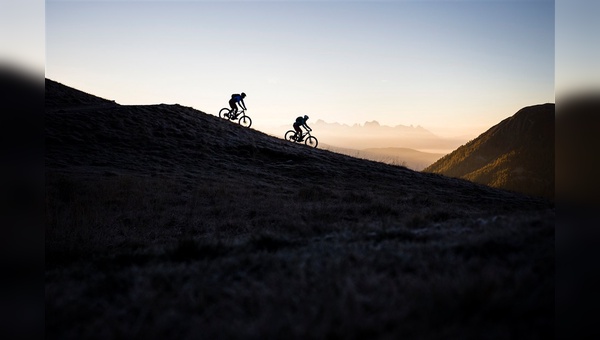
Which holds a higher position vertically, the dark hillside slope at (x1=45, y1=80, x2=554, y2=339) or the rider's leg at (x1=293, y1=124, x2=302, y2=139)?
the rider's leg at (x1=293, y1=124, x2=302, y2=139)

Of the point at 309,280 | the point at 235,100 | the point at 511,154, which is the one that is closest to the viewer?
the point at 309,280

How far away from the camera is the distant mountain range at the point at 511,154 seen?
85438mm

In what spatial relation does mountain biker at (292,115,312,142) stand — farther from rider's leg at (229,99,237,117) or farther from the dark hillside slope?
the dark hillside slope

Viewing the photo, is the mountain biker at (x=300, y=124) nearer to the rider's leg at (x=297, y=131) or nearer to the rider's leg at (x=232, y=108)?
the rider's leg at (x=297, y=131)

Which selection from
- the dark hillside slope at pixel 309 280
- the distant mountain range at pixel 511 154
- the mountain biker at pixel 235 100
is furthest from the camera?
the distant mountain range at pixel 511 154

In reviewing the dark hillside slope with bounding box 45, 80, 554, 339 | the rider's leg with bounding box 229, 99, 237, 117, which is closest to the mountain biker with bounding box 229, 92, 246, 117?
the rider's leg with bounding box 229, 99, 237, 117

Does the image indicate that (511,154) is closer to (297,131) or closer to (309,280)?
(297,131)

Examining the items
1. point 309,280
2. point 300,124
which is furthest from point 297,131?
point 309,280

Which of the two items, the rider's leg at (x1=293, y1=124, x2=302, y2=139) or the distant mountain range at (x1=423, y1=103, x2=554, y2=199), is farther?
the distant mountain range at (x1=423, y1=103, x2=554, y2=199)

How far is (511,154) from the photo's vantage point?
107 metres

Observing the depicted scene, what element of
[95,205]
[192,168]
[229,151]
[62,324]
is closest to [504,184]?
[229,151]

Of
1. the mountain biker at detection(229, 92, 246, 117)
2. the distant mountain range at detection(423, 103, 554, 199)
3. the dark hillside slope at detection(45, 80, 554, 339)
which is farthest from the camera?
the distant mountain range at detection(423, 103, 554, 199)

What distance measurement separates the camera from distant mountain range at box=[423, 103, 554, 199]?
8544 cm

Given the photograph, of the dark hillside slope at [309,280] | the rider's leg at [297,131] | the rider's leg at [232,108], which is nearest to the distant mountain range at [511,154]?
the rider's leg at [297,131]
